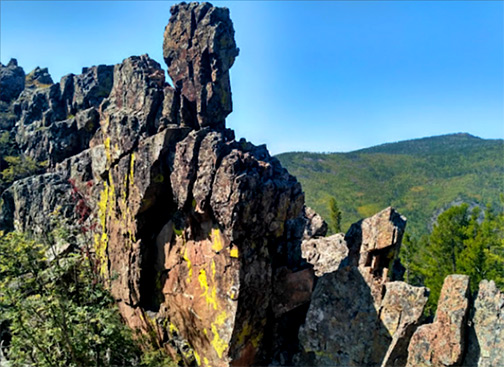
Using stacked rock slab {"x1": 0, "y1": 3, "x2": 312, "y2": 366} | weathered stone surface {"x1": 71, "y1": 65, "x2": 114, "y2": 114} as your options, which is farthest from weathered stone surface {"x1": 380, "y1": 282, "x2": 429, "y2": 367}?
weathered stone surface {"x1": 71, "y1": 65, "x2": 114, "y2": 114}

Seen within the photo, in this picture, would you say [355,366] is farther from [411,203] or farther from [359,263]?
[411,203]

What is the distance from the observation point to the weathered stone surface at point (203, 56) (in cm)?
2545

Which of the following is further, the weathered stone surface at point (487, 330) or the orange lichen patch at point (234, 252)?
the orange lichen patch at point (234, 252)

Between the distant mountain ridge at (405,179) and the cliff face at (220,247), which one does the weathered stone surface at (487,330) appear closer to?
the cliff face at (220,247)

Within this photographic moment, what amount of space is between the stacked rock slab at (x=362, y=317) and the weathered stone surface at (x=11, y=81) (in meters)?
55.3

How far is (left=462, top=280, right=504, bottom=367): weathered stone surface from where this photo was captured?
1461cm

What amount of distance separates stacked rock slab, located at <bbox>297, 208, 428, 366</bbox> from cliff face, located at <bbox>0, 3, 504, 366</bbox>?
0.06 meters

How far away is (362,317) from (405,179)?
155 meters

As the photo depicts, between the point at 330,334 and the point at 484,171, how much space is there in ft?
524

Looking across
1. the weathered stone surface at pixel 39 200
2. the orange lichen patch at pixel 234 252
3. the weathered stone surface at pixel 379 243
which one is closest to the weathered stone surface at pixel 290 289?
the weathered stone surface at pixel 379 243

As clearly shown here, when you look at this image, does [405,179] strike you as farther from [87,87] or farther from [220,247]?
[220,247]

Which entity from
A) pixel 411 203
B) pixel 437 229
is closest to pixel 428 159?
pixel 411 203

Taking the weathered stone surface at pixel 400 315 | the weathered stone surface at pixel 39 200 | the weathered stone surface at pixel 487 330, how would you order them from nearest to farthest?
the weathered stone surface at pixel 487 330 → the weathered stone surface at pixel 400 315 → the weathered stone surface at pixel 39 200

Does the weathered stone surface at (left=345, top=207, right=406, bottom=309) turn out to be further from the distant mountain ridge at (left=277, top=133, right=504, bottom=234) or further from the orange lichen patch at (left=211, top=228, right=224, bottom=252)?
the distant mountain ridge at (left=277, top=133, right=504, bottom=234)
